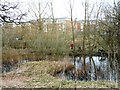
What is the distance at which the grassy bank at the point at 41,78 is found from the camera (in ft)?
10.00

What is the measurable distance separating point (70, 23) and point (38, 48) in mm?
682

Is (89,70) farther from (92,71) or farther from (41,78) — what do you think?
(41,78)

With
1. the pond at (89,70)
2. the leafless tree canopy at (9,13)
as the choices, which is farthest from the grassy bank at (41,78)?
the leafless tree canopy at (9,13)

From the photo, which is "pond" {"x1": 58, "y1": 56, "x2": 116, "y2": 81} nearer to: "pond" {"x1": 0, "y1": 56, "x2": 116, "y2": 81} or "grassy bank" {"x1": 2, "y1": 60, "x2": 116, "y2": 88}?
"pond" {"x1": 0, "y1": 56, "x2": 116, "y2": 81}

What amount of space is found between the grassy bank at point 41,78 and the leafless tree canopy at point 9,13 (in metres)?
0.84

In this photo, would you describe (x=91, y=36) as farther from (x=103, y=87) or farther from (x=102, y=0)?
(x=103, y=87)

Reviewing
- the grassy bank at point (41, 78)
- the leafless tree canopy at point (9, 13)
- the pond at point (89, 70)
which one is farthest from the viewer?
the pond at point (89, 70)

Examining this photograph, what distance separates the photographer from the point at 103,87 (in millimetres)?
2887

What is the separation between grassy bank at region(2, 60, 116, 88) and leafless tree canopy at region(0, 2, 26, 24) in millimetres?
836

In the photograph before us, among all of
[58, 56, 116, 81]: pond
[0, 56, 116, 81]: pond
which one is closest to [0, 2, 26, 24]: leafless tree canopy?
[0, 56, 116, 81]: pond

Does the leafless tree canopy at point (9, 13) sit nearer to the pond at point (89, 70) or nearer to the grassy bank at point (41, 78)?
the grassy bank at point (41, 78)

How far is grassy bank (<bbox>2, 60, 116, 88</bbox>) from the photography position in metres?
3.05

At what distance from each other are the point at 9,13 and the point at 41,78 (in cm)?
122

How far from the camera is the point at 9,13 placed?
9.04ft
